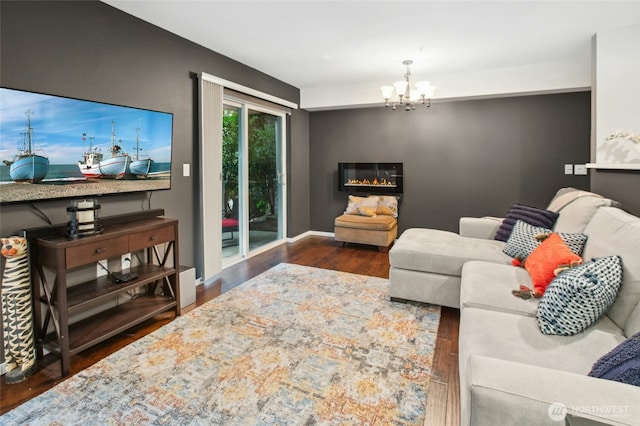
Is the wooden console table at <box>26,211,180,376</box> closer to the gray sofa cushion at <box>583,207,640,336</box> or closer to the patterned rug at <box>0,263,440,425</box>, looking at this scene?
the patterned rug at <box>0,263,440,425</box>

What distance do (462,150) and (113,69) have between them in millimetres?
4426

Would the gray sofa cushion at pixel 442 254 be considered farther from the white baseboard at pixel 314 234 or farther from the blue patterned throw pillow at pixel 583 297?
the white baseboard at pixel 314 234

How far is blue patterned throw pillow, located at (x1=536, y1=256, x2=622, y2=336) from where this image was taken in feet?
5.14

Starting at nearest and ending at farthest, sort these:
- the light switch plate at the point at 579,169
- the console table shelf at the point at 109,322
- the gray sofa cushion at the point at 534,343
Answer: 1. the gray sofa cushion at the point at 534,343
2. the console table shelf at the point at 109,322
3. the light switch plate at the point at 579,169

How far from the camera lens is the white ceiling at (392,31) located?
276cm

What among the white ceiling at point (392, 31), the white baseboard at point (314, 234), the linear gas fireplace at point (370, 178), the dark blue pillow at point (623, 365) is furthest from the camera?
the white baseboard at point (314, 234)

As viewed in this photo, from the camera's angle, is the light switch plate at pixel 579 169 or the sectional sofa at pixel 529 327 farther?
the light switch plate at pixel 579 169

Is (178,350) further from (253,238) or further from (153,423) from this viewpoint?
(253,238)

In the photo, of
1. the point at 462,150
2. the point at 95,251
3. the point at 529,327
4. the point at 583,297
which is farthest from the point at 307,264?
the point at 583,297

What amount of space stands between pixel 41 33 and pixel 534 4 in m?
3.55

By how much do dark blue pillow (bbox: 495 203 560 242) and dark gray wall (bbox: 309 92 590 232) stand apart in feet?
5.76

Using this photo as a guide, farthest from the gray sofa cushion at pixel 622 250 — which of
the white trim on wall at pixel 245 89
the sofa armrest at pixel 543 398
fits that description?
the white trim on wall at pixel 245 89

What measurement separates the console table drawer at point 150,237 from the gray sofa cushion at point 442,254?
1905mm

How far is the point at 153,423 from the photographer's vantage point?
5.56ft
